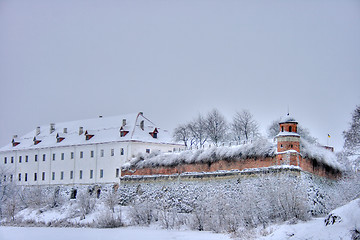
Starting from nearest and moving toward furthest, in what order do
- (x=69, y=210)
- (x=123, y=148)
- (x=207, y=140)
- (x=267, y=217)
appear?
(x=267, y=217), (x=69, y=210), (x=123, y=148), (x=207, y=140)

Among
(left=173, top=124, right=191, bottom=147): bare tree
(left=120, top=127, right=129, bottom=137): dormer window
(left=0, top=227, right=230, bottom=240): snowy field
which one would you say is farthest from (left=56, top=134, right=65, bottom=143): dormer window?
(left=0, top=227, right=230, bottom=240): snowy field

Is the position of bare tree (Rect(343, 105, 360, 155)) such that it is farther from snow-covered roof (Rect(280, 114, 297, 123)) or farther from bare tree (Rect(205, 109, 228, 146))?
→ bare tree (Rect(205, 109, 228, 146))

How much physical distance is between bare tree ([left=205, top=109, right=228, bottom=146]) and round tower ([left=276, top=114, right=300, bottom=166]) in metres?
22.6

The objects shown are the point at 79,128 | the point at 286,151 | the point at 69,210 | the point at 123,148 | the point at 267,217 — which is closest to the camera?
the point at 267,217

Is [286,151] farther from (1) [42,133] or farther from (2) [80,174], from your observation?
(1) [42,133]

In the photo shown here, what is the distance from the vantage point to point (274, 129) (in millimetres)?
59438

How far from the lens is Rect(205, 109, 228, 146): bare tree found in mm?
58688

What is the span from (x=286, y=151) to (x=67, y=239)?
13875 mm

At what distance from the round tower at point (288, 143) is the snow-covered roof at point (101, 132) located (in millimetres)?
17748

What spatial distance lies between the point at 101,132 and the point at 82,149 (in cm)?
233

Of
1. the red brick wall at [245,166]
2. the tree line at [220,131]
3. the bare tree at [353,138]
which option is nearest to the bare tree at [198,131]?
the tree line at [220,131]

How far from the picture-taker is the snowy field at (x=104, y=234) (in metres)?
32.3

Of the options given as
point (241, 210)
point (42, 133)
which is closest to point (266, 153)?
point (241, 210)

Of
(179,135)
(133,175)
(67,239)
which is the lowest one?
(67,239)
